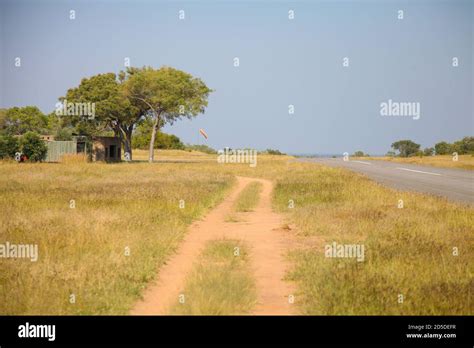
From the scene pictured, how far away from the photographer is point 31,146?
55219 mm

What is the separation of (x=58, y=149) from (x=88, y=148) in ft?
14.6

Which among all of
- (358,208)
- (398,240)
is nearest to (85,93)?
(358,208)

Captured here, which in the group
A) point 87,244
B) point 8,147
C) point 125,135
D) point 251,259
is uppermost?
point 125,135

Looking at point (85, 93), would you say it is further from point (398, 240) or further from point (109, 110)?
point (398, 240)

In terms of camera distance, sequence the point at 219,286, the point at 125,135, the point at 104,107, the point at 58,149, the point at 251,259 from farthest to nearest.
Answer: the point at 125,135 < the point at 104,107 < the point at 58,149 < the point at 251,259 < the point at 219,286

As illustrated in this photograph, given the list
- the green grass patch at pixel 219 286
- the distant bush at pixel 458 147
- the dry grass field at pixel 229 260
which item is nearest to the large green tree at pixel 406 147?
the distant bush at pixel 458 147

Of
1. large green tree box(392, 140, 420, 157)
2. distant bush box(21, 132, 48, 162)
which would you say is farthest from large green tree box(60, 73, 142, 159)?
large green tree box(392, 140, 420, 157)

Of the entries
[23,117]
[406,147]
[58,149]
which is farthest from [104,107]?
[406,147]

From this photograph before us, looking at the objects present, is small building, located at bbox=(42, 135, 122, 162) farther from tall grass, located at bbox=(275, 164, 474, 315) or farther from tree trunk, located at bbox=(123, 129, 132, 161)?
tall grass, located at bbox=(275, 164, 474, 315)

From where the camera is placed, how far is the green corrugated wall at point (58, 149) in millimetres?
57812

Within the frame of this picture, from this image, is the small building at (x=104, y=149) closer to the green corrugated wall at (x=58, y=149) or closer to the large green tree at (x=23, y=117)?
the green corrugated wall at (x=58, y=149)

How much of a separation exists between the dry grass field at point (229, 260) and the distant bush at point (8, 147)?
3958 cm

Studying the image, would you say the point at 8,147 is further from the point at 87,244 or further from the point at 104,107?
the point at 87,244
